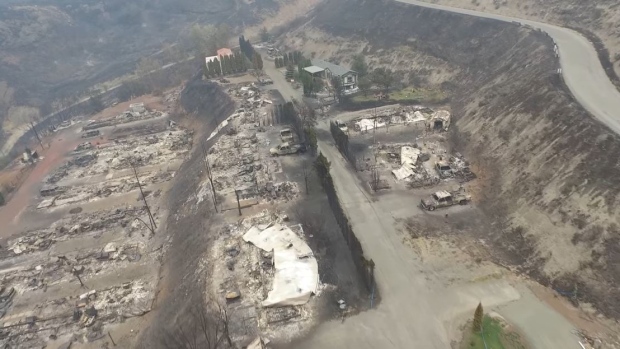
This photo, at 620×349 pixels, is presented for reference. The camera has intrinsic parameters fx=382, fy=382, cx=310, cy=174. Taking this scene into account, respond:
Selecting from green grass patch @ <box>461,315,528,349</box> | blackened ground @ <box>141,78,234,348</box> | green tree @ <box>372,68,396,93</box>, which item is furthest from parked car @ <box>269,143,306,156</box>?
green grass patch @ <box>461,315,528,349</box>

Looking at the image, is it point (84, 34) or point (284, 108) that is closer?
point (284, 108)

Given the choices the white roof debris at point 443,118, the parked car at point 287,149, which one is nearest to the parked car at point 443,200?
the white roof debris at point 443,118

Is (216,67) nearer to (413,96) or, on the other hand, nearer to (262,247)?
(413,96)

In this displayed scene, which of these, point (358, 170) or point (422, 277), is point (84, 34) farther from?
point (422, 277)

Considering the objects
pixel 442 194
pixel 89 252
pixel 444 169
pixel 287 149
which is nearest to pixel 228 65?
pixel 287 149

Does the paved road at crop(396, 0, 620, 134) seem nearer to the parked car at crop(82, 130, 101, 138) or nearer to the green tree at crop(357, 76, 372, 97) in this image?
the green tree at crop(357, 76, 372, 97)

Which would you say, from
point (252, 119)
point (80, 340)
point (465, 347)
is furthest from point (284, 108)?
point (465, 347)
